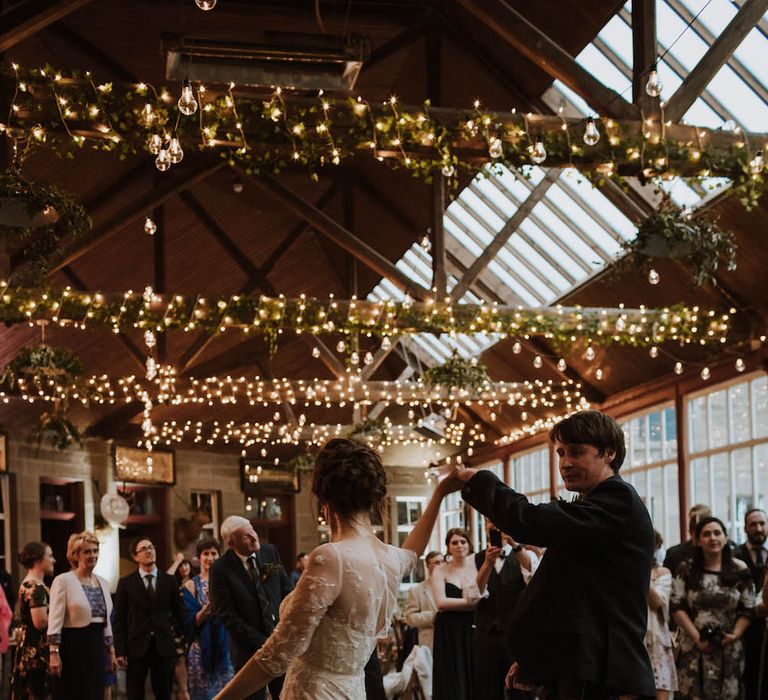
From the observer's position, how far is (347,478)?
9.95 ft

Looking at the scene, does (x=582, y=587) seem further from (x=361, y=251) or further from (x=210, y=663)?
(x=361, y=251)

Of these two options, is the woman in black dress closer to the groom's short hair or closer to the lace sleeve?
the groom's short hair

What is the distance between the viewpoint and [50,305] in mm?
10906

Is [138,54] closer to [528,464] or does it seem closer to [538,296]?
[538,296]

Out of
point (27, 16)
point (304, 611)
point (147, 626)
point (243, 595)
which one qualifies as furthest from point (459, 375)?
point (304, 611)

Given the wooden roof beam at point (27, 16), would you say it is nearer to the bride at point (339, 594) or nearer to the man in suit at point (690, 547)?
the man in suit at point (690, 547)

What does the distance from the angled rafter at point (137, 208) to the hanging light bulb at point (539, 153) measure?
4418mm

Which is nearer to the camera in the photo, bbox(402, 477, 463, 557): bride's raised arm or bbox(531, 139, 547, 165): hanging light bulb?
bbox(402, 477, 463, 557): bride's raised arm

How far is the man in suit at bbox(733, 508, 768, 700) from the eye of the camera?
750 cm

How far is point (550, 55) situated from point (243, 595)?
12.3 ft

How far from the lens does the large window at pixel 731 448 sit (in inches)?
543

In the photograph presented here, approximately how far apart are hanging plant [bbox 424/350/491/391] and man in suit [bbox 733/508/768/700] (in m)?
5.58

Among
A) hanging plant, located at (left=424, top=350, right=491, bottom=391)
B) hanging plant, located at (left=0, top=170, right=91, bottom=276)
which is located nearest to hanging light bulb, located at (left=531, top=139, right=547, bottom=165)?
hanging plant, located at (left=0, top=170, right=91, bottom=276)

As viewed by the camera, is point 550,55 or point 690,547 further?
point 690,547
